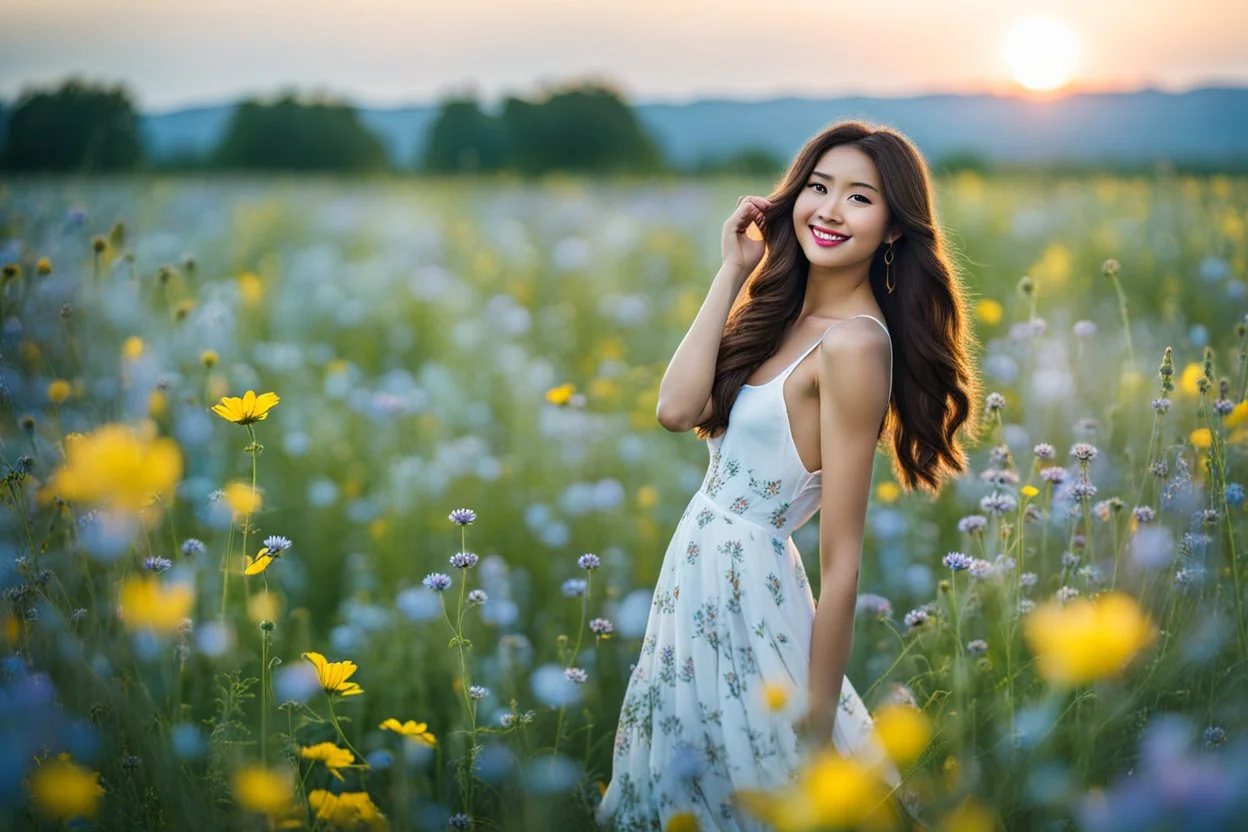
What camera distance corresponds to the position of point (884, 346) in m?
1.63

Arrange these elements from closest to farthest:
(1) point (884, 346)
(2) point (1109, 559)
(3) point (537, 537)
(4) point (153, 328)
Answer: (1) point (884, 346), (2) point (1109, 559), (3) point (537, 537), (4) point (153, 328)

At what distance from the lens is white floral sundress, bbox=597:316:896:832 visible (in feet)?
5.57

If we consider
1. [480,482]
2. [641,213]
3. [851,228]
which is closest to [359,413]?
[480,482]

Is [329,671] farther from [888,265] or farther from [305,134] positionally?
[305,134]

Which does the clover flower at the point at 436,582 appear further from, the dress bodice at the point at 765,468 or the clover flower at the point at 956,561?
the clover flower at the point at 956,561

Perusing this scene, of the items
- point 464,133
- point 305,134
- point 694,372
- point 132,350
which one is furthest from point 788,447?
point 305,134

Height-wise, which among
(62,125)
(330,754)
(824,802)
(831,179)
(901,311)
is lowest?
(330,754)

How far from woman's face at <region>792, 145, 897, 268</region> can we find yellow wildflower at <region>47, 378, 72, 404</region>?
1912mm

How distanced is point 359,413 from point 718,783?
2418 mm

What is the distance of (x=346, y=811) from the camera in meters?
1.61

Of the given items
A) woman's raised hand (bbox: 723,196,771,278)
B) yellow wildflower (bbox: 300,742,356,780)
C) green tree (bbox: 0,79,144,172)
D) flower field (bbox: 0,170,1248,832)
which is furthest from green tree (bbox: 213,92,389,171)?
yellow wildflower (bbox: 300,742,356,780)

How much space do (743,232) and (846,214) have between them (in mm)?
266

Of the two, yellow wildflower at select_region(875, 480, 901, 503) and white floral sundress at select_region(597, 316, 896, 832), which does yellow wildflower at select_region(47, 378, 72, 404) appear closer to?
white floral sundress at select_region(597, 316, 896, 832)

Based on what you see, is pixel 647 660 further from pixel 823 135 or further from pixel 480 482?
pixel 480 482
